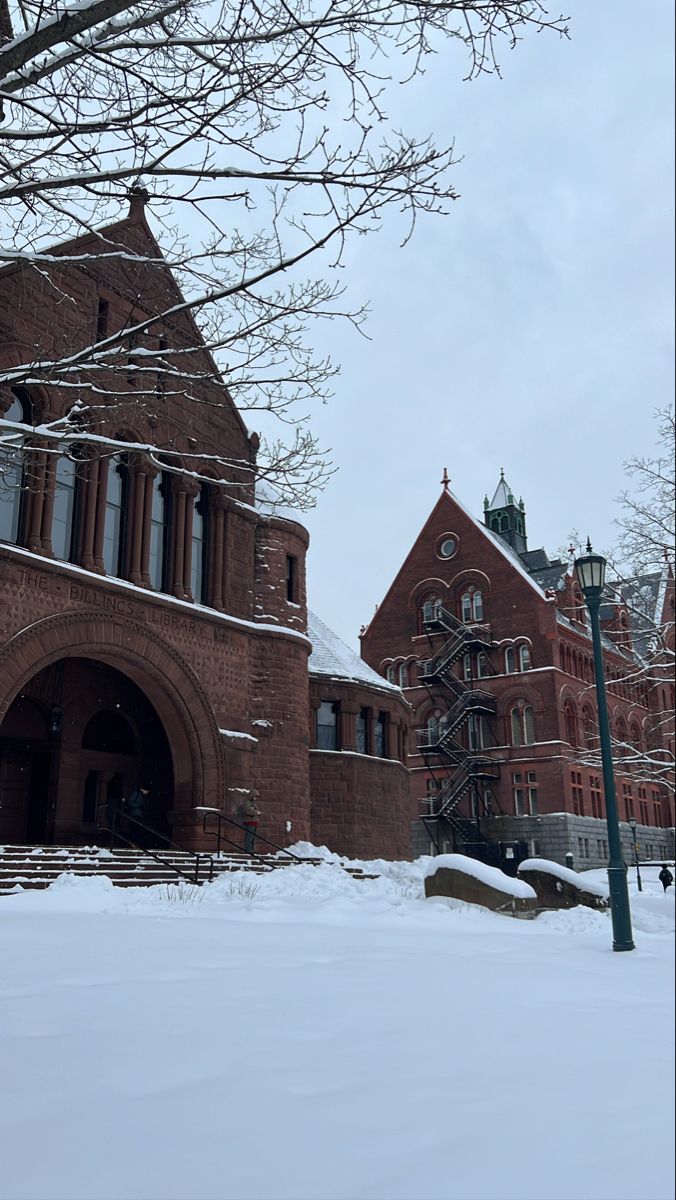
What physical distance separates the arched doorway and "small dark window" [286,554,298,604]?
16.5 ft

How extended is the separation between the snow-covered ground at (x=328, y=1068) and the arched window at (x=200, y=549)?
52.1ft

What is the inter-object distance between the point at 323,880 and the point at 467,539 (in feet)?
133

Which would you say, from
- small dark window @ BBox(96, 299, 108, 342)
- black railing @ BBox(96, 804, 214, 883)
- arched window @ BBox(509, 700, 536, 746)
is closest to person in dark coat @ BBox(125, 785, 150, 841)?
black railing @ BBox(96, 804, 214, 883)

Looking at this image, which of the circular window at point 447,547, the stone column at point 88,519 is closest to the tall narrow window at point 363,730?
the stone column at point 88,519

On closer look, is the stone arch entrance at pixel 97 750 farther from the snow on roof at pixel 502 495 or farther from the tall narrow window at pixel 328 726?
the snow on roof at pixel 502 495

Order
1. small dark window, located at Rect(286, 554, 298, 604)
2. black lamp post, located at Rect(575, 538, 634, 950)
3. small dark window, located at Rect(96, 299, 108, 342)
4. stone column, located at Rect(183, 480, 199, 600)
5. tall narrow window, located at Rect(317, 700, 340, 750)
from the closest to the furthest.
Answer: black lamp post, located at Rect(575, 538, 634, 950)
small dark window, located at Rect(96, 299, 108, 342)
stone column, located at Rect(183, 480, 199, 600)
small dark window, located at Rect(286, 554, 298, 604)
tall narrow window, located at Rect(317, 700, 340, 750)

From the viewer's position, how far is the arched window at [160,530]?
71.6ft

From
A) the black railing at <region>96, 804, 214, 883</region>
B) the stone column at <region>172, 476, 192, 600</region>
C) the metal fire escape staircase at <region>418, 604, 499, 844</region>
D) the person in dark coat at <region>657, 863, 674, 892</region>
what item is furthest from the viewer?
the metal fire escape staircase at <region>418, 604, 499, 844</region>

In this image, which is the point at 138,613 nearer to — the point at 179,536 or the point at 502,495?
the point at 179,536

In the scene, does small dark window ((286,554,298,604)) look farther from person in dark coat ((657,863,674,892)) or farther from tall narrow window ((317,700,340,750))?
person in dark coat ((657,863,674,892))

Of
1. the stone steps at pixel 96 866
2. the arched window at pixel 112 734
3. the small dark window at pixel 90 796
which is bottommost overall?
the stone steps at pixel 96 866

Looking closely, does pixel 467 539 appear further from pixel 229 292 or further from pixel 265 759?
pixel 229 292

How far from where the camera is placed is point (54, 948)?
24.8 feet

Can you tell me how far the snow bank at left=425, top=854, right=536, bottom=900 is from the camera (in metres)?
13.2
